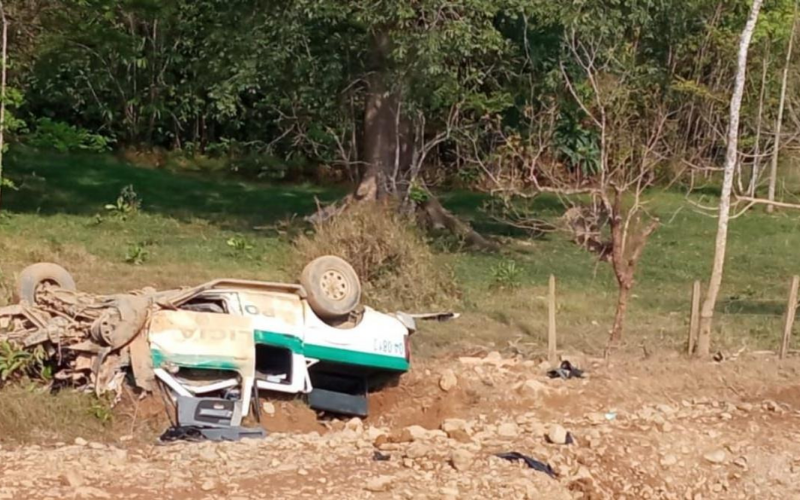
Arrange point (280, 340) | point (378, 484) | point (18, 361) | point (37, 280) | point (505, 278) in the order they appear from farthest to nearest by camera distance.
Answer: point (505, 278) → point (37, 280) → point (280, 340) → point (18, 361) → point (378, 484)

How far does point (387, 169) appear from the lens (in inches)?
885

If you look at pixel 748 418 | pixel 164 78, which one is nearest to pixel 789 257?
pixel 748 418

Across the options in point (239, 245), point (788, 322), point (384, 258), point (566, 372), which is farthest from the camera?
point (239, 245)

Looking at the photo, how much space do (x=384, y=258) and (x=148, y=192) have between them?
1442cm

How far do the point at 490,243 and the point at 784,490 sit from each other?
45.3 ft

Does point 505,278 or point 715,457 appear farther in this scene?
point 505,278

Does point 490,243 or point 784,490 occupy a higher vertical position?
point 784,490

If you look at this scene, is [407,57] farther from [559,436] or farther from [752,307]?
[559,436]

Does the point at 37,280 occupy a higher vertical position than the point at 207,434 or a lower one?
higher

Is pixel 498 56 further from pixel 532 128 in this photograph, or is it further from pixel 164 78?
pixel 164 78

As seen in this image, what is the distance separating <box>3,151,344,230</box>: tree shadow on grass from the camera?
950 inches

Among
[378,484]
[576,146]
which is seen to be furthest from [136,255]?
[576,146]

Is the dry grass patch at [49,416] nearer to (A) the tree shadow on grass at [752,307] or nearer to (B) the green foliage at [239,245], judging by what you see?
(A) the tree shadow on grass at [752,307]

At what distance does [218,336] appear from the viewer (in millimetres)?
8883
